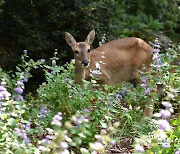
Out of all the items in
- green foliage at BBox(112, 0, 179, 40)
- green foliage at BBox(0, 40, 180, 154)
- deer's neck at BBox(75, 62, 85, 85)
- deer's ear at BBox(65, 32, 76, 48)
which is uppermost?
green foliage at BBox(112, 0, 179, 40)

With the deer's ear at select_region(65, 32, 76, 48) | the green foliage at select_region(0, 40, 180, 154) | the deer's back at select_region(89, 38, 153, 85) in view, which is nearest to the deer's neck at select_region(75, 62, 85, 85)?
the deer's ear at select_region(65, 32, 76, 48)

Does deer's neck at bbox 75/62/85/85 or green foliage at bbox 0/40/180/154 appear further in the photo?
deer's neck at bbox 75/62/85/85

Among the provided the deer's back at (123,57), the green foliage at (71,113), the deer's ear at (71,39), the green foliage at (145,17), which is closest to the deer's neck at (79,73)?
the deer's ear at (71,39)

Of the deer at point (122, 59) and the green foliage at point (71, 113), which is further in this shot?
the deer at point (122, 59)

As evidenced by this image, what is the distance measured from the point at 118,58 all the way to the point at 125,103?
0.89 meters

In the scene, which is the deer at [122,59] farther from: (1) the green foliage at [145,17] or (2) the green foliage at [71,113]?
(1) the green foliage at [145,17]

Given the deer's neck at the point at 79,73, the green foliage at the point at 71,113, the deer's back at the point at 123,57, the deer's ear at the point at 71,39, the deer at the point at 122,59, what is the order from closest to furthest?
1. the green foliage at the point at 71,113
2. the deer's neck at the point at 79,73
3. the deer's ear at the point at 71,39
4. the deer at the point at 122,59
5. the deer's back at the point at 123,57

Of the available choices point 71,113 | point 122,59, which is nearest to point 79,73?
point 122,59

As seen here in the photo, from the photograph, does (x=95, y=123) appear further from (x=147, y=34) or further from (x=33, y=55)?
(x=147, y=34)

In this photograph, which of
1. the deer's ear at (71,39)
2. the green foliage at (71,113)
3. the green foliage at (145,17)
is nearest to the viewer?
the green foliage at (71,113)

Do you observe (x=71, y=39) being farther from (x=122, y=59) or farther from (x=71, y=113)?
(x=71, y=113)

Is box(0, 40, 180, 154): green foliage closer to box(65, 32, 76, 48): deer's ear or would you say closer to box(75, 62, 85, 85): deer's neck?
box(75, 62, 85, 85): deer's neck

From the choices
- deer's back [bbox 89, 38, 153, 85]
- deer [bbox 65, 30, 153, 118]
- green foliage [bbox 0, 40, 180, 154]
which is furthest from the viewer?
deer's back [bbox 89, 38, 153, 85]

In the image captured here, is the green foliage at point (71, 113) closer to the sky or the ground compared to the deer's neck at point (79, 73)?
closer to the ground
